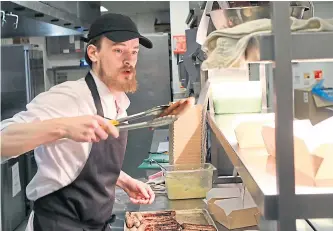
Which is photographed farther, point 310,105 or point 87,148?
point 310,105

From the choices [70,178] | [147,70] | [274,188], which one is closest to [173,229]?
[70,178]

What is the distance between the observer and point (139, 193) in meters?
2.14

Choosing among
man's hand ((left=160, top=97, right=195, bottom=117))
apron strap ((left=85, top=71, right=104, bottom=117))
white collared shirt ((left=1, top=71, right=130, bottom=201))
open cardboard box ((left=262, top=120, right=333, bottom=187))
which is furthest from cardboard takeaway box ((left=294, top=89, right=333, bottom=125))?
open cardboard box ((left=262, top=120, right=333, bottom=187))

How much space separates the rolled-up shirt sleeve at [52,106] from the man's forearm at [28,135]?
20 cm

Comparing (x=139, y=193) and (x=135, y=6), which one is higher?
(x=135, y=6)

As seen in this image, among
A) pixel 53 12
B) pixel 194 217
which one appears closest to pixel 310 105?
pixel 53 12

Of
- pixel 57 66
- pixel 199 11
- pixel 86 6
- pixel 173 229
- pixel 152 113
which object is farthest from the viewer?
pixel 57 66

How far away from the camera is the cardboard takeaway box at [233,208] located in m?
1.86

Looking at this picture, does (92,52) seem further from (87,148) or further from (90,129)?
(90,129)

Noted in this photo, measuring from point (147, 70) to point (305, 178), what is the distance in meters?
5.17

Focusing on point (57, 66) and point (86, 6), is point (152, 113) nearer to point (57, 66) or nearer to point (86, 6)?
point (86, 6)

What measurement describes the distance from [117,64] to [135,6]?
715 centimetres

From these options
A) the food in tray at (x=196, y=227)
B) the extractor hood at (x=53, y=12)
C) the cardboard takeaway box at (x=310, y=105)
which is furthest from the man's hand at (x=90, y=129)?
the cardboard takeaway box at (x=310, y=105)

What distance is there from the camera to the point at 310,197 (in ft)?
2.69
